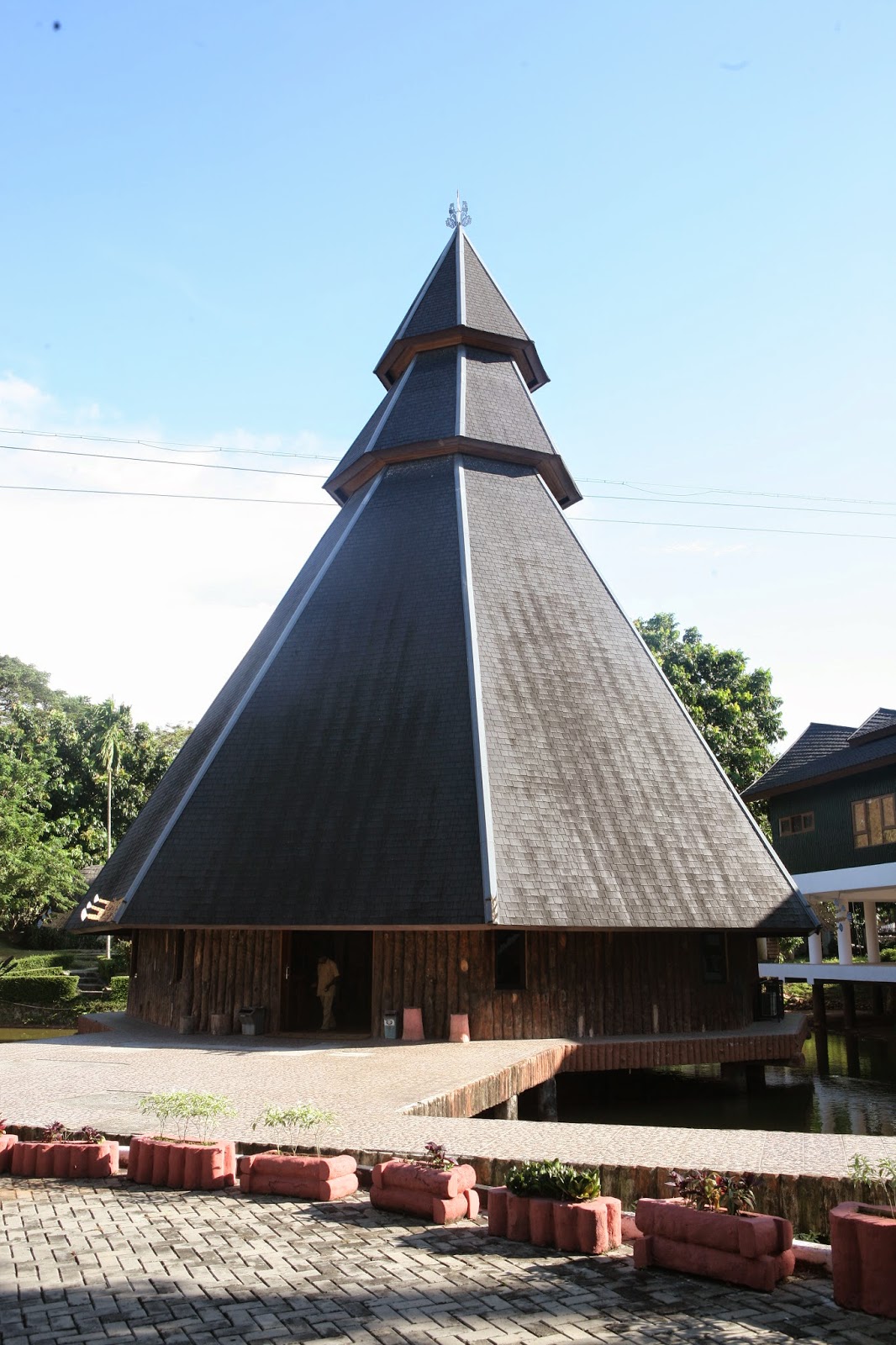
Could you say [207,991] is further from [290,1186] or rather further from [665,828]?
[290,1186]

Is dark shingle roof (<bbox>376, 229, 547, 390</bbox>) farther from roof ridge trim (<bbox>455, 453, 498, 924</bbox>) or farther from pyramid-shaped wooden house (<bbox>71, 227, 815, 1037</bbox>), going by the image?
roof ridge trim (<bbox>455, 453, 498, 924</bbox>)

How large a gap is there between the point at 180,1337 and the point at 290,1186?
2510mm

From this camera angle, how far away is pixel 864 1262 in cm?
484

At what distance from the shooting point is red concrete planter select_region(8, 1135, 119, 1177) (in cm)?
733

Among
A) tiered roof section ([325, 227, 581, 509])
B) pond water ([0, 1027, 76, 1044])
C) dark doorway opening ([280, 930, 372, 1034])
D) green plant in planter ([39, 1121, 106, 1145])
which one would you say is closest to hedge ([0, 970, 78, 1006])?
pond water ([0, 1027, 76, 1044])

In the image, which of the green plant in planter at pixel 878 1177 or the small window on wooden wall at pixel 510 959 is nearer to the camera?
the green plant in planter at pixel 878 1177

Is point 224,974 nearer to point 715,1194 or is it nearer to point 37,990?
point 715,1194

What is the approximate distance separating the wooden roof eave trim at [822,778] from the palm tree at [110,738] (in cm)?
3131

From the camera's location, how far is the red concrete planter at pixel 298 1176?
6.73 metres

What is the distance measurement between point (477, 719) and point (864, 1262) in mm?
11132

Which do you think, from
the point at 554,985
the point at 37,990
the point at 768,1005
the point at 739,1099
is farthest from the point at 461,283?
the point at 37,990

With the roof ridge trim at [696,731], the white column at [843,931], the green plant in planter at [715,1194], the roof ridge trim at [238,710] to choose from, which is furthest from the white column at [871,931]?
the green plant in planter at [715,1194]

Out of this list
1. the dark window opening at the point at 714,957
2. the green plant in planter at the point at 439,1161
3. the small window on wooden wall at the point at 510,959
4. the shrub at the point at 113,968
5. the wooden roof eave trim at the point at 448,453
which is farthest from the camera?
the shrub at the point at 113,968

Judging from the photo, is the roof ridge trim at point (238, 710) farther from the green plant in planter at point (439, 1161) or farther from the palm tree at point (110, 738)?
the palm tree at point (110, 738)
